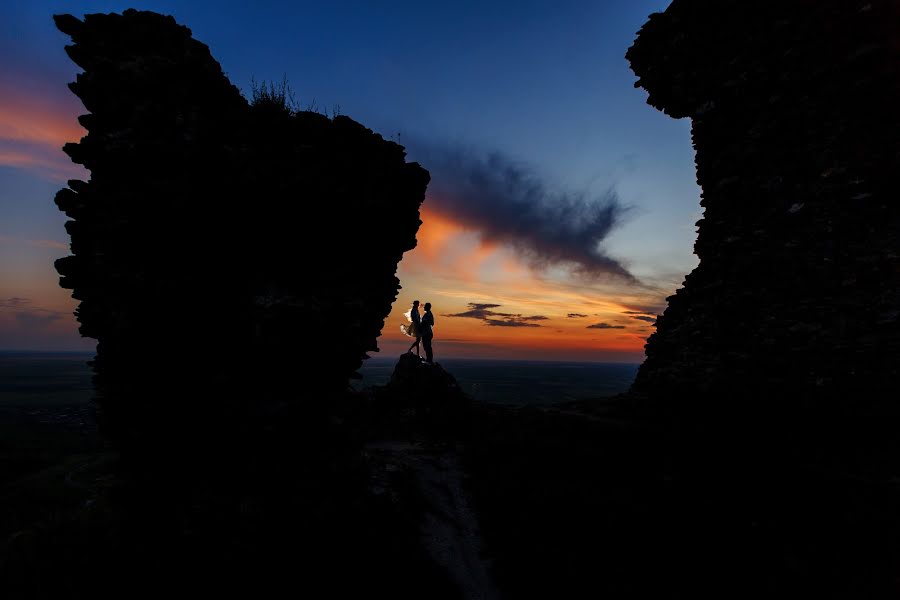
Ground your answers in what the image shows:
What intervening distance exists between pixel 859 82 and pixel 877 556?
10.0 metres

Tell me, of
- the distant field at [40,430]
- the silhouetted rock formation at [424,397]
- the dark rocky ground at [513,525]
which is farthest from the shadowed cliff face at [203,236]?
the distant field at [40,430]

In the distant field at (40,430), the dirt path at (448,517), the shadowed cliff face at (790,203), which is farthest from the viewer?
the distant field at (40,430)

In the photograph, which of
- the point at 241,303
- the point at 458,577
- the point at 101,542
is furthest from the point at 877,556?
the point at 101,542

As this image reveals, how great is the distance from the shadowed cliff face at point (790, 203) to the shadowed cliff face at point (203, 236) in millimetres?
9461

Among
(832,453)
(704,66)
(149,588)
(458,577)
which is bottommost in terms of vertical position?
(458,577)

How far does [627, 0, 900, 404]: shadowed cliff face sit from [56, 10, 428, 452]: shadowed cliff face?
9.46 metres

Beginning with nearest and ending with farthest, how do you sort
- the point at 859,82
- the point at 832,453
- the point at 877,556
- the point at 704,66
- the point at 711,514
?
the point at 877,556 < the point at 711,514 < the point at 832,453 < the point at 859,82 < the point at 704,66

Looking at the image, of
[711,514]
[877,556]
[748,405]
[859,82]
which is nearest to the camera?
[877,556]

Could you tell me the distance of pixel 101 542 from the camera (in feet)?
19.7

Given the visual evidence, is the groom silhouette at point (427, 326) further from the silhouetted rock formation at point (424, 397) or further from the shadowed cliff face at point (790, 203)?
the shadowed cliff face at point (790, 203)

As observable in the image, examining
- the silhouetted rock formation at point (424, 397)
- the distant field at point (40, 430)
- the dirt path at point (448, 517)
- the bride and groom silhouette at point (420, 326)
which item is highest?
the bride and groom silhouette at point (420, 326)

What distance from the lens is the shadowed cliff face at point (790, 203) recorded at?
8.45 metres

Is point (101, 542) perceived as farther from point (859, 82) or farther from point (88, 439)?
point (88, 439)

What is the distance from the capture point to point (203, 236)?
7172 millimetres
